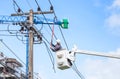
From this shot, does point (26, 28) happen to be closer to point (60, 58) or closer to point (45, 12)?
point (45, 12)

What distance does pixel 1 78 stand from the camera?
2370 inches

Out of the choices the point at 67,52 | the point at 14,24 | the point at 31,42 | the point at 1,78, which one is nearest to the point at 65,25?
the point at 14,24

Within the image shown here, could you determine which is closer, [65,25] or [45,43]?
[45,43]

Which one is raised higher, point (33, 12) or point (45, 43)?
point (33, 12)

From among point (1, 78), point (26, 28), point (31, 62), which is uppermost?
point (26, 28)

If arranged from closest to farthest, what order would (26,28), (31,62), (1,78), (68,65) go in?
1. (68,65)
2. (31,62)
3. (26,28)
4. (1,78)

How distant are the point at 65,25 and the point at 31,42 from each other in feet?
39.4

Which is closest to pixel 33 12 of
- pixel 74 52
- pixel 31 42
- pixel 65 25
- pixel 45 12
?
pixel 45 12

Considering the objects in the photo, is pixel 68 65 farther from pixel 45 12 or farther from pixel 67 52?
pixel 45 12

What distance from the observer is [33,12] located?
2923 cm

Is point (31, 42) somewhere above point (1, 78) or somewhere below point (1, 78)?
above

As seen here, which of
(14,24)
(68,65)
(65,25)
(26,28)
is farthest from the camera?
(65,25)

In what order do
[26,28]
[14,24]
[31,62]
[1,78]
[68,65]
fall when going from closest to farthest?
[68,65]
[31,62]
[26,28]
[14,24]
[1,78]

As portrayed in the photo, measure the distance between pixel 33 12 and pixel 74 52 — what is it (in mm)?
18745
